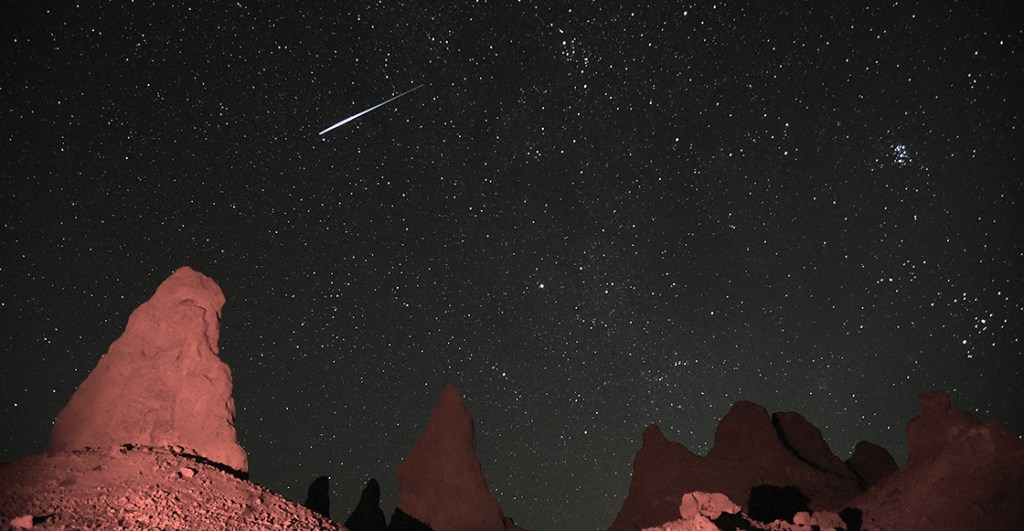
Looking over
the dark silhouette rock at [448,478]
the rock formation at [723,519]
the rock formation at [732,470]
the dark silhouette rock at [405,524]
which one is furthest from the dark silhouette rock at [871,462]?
the dark silhouette rock at [405,524]

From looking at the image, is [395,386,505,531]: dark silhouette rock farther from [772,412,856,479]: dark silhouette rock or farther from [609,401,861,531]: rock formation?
[772,412,856,479]: dark silhouette rock

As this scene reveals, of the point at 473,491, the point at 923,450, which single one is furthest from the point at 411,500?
the point at 923,450

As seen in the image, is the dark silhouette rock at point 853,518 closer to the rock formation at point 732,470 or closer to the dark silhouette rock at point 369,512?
the rock formation at point 732,470

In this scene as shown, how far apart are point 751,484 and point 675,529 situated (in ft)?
63.8

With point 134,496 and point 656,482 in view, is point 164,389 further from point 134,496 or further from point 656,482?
point 656,482

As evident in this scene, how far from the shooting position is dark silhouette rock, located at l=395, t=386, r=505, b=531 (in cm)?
2667

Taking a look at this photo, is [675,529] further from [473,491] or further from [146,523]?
[473,491]

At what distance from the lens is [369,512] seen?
2855 centimetres

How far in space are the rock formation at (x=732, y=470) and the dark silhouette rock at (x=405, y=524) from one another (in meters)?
12.4

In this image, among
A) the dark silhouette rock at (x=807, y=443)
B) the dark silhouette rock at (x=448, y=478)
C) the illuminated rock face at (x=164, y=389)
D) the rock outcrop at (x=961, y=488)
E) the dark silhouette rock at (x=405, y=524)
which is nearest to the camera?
the illuminated rock face at (x=164, y=389)

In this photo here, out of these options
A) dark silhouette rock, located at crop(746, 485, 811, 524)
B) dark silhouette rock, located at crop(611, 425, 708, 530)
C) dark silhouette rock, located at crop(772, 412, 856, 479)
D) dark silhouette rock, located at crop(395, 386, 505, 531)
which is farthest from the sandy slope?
dark silhouette rock, located at crop(772, 412, 856, 479)

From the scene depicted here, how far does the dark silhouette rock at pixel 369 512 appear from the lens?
27672 millimetres

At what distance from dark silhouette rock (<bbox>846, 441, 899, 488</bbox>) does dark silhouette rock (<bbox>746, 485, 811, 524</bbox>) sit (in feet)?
32.3

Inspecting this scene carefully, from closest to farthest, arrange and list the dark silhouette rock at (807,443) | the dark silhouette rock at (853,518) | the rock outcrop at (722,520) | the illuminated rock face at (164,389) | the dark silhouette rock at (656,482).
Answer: the rock outcrop at (722,520), the illuminated rock face at (164,389), the dark silhouette rock at (853,518), the dark silhouette rock at (656,482), the dark silhouette rock at (807,443)
